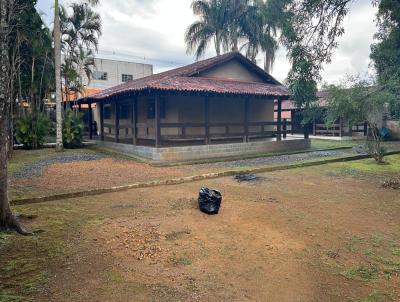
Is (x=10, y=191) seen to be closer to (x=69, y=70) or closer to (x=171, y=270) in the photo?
(x=171, y=270)

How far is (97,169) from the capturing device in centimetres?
1206

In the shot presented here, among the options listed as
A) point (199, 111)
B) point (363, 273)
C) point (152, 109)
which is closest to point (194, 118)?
point (199, 111)

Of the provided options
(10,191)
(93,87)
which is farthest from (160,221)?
(93,87)

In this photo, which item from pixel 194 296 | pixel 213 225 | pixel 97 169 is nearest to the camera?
pixel 194 296

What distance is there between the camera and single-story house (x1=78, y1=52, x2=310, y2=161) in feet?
49.1

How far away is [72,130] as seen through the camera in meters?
18.2

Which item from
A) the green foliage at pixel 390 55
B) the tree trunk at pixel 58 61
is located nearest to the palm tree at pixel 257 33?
the green foliage at pixel 390 55

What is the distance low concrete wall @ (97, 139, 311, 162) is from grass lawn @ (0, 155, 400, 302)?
6.20 m

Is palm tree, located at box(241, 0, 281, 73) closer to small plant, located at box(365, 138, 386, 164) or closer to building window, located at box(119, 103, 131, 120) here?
building window, located at box(119, 103, 131, 120)

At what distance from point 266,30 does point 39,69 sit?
18.3m

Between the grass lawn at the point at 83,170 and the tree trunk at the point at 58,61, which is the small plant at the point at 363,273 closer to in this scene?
the grass lawn at the point at 83,170

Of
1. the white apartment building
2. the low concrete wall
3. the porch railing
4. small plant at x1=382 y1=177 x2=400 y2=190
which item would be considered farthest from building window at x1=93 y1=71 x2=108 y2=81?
small plant at x1=382 y1=177 x2=400 y2=190

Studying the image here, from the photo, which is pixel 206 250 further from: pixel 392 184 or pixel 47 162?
pixel 47 162

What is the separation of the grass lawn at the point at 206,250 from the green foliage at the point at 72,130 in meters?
11.4
